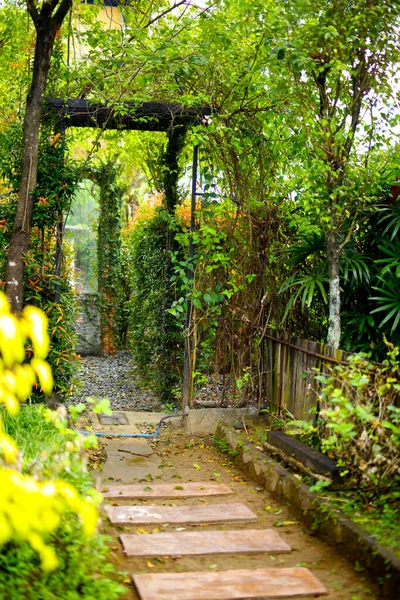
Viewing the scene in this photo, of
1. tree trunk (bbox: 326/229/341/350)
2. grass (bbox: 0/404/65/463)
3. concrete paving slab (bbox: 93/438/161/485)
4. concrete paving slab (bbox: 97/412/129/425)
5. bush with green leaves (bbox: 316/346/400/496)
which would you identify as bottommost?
concrete paving slab (bbox: 93/438/161/485)

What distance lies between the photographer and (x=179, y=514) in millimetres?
4609

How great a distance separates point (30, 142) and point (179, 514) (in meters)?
3.97

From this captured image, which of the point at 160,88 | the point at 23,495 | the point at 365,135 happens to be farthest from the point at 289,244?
the point at 23,495

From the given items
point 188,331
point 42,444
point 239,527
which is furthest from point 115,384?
point 239,527

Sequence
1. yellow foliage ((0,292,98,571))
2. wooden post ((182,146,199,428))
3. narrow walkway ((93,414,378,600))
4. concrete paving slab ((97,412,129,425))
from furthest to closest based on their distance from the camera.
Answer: concrete paving slab ((97,412,129,425)), wooden post ((182,146,199,428)), narrow walkway ((93,414,378,600)), yellow foliage ((0,292,98,571))

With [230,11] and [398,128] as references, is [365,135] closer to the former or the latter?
[398,128]

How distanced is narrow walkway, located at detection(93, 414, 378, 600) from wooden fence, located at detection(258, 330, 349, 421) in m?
0.90

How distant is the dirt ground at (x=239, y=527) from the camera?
359cm

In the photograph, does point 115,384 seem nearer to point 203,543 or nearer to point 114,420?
point 114,420

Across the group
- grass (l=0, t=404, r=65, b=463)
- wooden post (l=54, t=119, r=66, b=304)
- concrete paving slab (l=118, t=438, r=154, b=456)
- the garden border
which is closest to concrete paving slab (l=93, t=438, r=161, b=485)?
concrete paving slab (l=118, t=438, r=154, b=456)

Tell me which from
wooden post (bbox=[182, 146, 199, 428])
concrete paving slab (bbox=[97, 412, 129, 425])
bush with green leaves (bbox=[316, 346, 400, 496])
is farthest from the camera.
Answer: concrete paving slab (bbox=[97, 412, 129, 425])

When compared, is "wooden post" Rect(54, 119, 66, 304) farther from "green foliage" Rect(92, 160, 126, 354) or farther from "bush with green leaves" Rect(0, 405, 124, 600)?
"green foliage" Rect(92, 160, 126, 354)

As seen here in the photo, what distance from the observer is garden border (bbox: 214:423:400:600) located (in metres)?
3.42

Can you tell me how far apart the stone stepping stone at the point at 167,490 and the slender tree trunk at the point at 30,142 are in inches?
89.7
